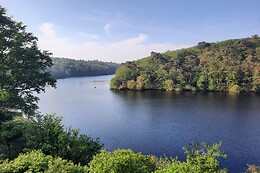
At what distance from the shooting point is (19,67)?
90.4 ft

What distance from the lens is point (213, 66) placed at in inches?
4966

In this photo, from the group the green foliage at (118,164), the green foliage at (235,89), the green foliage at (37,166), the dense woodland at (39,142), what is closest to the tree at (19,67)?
the dense woodland at (39,142)

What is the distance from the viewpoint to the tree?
25922 millimetres

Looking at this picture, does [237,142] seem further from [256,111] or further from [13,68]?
[13,68]

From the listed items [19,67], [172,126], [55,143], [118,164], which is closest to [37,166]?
[118,164]

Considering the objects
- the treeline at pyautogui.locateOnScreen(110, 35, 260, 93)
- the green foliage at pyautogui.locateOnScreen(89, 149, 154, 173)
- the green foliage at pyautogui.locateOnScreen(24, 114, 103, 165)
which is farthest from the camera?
the treeline at pyautogui.locateOnScreen(110, 35, 260, 93)

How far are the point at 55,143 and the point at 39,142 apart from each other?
151 centimetres

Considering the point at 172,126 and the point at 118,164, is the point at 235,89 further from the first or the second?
the point at 118,164

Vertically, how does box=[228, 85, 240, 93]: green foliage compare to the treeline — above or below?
below

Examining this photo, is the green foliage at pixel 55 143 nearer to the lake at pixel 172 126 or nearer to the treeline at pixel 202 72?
the lake at pixel 172 126

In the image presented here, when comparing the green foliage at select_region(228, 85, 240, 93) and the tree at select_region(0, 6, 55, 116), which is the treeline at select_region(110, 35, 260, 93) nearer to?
the green foliage at select_region(228, 85, 240, 93)

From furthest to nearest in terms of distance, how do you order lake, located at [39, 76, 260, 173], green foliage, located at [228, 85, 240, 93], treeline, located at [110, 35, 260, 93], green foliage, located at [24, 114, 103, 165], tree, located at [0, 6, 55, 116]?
treeline, located at [110, 35, 260, 93] → green foliage, located at [228, 85, 240, 93] → lake, located at [39, 76, 260, 173] → tree, located at [0, 6, 55, 116] → green foliage, located at [24, 114, 103, 165]

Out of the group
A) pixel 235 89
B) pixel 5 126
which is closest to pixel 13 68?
pixel 5 126

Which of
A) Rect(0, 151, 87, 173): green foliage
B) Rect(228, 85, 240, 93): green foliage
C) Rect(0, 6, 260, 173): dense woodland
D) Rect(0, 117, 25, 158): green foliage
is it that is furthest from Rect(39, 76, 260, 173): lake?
Rect(228, 85, 240, 93): green foliage
